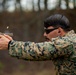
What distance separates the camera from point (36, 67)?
1680 centimetres

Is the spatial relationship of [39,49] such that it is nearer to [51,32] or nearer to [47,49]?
[47,49]

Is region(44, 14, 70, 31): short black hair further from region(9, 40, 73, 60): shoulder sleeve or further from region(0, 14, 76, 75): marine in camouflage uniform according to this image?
region(9, 40, 73, 60): shoulder sleeve

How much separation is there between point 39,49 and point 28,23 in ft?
57.6

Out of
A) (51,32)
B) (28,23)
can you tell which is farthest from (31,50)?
(28,23)

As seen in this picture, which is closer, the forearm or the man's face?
the forearm

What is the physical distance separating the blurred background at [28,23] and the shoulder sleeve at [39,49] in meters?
9.67

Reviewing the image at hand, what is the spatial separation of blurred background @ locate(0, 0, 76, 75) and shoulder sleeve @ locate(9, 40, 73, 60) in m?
9.67

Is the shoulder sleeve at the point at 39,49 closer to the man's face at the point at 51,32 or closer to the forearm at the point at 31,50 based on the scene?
the forearm at the point at 31,50

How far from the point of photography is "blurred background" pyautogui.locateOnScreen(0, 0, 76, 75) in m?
15.2

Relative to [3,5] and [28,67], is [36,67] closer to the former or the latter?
[28,67]

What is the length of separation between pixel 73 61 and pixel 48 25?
530 mm

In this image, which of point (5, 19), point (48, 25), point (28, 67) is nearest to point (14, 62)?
point (28, 67)

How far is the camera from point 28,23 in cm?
2083

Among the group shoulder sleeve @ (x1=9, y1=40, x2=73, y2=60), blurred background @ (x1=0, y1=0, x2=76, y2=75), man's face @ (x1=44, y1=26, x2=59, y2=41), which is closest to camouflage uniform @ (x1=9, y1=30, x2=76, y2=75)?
shoulder sleeve @ (x1=9, y1=40, x2=73, y2=60)
